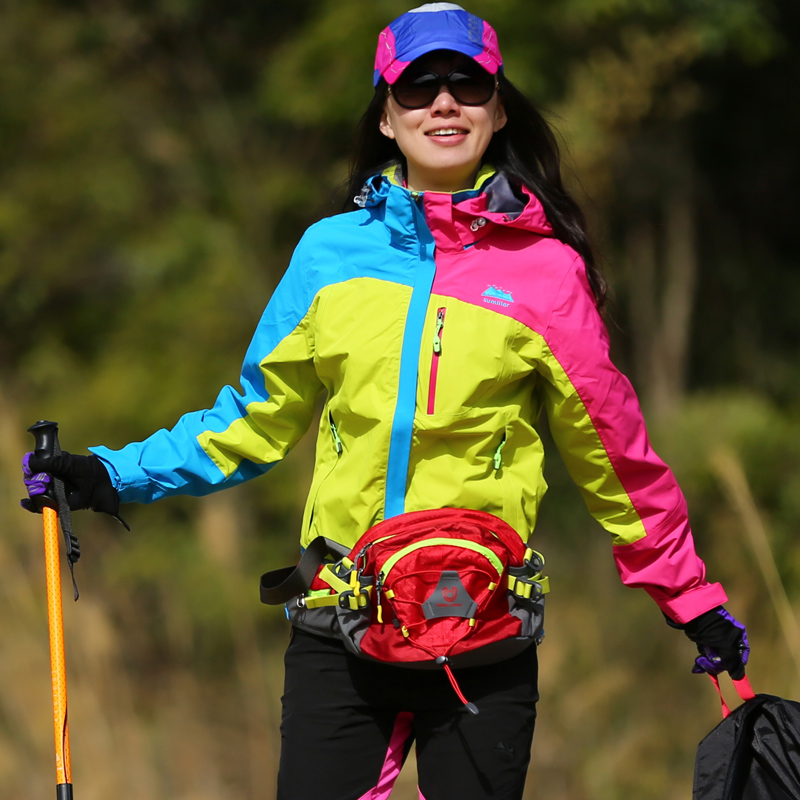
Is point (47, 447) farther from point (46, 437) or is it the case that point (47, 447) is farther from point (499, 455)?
point (499, 455)

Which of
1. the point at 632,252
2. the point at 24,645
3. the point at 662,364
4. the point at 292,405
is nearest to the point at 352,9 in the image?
the point at 632,252

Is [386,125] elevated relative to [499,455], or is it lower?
elevated

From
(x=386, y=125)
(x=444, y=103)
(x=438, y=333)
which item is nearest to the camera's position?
(x=438, y=333)

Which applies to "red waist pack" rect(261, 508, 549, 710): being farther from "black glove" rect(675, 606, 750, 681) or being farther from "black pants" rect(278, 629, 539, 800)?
"black glove" rect(675, 606, 750, 681)

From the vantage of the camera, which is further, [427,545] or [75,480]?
[75,480]

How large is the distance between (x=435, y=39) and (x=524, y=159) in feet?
1.10

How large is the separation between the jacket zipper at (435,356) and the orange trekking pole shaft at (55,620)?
68cm

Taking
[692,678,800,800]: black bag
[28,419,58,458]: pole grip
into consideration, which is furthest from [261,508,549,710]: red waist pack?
[28,419,58,458]: pole grip

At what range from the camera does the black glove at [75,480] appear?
6.23 ft

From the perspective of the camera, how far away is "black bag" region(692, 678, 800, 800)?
6.25 ft

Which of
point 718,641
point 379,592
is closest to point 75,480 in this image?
point 379,592

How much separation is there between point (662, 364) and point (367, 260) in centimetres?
416

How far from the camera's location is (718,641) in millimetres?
1944

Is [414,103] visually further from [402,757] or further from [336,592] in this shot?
[402,757]
